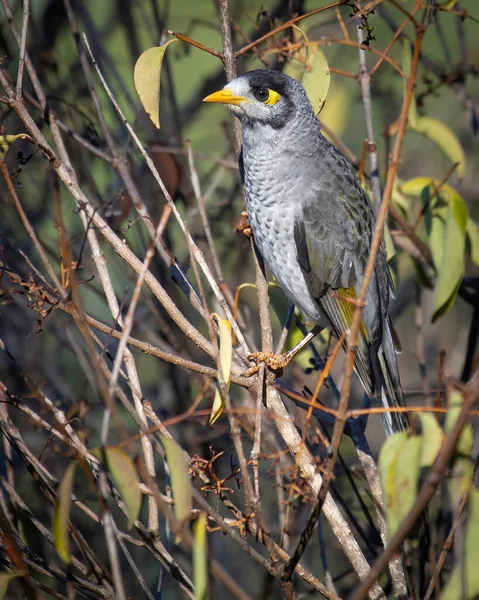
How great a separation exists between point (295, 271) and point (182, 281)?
781 mm

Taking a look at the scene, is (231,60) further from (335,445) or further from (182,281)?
(335,445)

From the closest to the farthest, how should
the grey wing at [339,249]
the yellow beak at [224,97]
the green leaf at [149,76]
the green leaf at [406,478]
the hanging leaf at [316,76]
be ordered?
the green leaf at [406,478] < the green leaf at [149,76] < the hanging leaf at [316,76] < the yellow beak at [224,97] < the grey wing at [339,249]

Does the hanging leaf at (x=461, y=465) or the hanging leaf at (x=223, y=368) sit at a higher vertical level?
the hanging leaf at (x=223, y=368)

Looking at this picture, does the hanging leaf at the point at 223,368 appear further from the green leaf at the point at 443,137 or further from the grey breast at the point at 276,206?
the green leaf at the point at 443,137

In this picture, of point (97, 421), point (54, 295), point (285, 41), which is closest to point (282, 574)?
point (54, 295)

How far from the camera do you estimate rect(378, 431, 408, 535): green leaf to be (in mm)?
1846

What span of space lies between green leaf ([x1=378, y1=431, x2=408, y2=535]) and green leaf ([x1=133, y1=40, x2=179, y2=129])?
1464 mm

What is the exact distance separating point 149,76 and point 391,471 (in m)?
1.69

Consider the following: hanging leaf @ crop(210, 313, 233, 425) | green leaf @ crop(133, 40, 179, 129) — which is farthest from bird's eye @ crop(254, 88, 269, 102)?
hanging leaf @ crop(210, 313, 233, 425)

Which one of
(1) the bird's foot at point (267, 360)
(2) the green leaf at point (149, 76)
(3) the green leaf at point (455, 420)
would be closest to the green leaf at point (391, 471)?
(3) the green leaf at point (455, 420)

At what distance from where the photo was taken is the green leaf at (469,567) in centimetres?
186

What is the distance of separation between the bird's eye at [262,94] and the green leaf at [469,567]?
2300 millimetres

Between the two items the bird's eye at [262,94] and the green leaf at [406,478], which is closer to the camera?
the green leaf at [406,478]

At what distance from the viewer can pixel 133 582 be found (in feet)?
14.7
